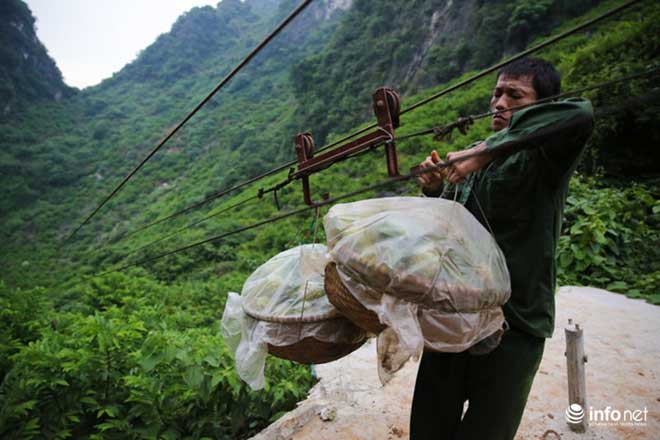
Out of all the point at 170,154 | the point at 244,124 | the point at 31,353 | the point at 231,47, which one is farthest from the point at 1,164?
the point at 31,353

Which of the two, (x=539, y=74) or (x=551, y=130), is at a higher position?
(x=539, y=74)

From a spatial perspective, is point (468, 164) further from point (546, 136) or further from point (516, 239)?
point (516, 239)

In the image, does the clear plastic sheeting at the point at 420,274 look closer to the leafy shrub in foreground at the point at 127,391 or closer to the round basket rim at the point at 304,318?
the round basket rim at the point at 304,318

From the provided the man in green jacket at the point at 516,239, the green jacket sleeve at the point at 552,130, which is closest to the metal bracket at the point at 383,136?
the man in green jacket at the point at 516,239

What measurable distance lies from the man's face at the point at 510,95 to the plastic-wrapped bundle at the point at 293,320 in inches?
30.2

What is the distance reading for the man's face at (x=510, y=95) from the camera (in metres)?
1.31

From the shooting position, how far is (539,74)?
1.30 m

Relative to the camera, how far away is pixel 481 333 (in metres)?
1.06

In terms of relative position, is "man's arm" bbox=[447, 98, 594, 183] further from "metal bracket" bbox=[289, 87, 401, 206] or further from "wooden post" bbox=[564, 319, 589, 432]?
"wooden post" bbox=[564, 319, 589, 432]

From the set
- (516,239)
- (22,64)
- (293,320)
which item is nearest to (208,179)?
(293,320)

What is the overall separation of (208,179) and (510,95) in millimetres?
29722

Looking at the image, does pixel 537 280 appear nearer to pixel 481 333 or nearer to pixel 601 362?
pixel 481 333

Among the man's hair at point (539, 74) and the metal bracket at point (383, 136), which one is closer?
the metal bracket at point (383, 136)

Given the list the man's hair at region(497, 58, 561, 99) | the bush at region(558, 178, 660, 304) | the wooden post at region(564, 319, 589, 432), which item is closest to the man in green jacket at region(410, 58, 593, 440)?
the man's hair at region(497, 58, 561, 99)
